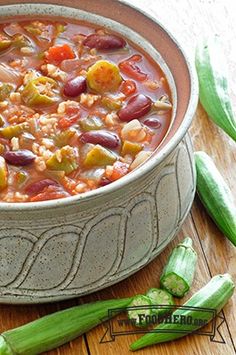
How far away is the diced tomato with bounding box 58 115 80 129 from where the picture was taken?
3.26m

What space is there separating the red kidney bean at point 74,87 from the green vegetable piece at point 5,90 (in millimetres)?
213

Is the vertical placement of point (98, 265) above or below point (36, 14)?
below

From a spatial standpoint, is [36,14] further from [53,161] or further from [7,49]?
[53,161]

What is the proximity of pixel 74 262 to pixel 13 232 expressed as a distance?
25cm

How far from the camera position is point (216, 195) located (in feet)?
11.6

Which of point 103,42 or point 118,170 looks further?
point 103,42

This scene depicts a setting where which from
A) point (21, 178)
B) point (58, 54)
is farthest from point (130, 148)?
point (58, 54)

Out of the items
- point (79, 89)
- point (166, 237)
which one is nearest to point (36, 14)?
point (79, 89)

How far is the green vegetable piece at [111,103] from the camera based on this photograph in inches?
132

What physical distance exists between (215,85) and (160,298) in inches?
45.2

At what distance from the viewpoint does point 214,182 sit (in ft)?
11.7

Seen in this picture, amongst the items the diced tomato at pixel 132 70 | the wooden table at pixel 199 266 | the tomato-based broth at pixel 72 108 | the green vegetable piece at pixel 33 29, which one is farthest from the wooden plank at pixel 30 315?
the green vegetable piece at pixel 33 29

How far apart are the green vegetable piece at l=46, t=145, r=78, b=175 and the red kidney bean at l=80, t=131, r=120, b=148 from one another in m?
0.10

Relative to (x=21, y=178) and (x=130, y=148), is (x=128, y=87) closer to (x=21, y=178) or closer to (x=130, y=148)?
(x=130, y=148)
